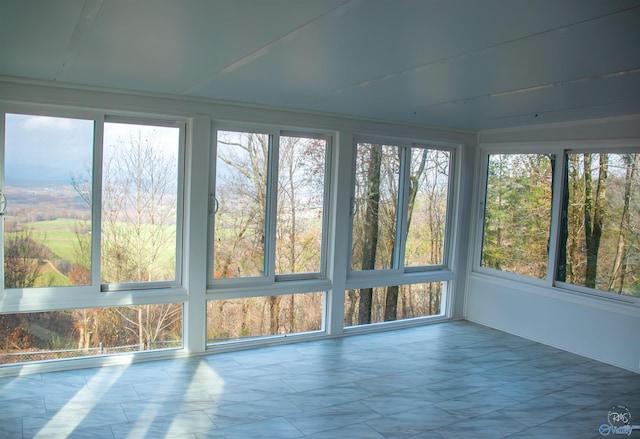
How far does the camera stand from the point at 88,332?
416 cm

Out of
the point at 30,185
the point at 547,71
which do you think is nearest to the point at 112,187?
the point at 30,185

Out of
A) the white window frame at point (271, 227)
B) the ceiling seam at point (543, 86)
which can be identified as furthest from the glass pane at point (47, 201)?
the ceiling seam at point (543, 86)

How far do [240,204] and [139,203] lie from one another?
0.90 metres

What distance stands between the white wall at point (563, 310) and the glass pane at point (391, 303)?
0.43 metres

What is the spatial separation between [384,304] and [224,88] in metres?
3.09

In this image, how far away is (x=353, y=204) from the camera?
5195 millimetres

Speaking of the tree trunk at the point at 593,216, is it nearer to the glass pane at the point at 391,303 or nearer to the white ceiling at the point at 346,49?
the white ceiling at the point at 346,49

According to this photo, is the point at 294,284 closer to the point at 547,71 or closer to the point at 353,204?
the point at 353,204

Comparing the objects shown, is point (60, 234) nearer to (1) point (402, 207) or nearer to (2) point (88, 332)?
(2) point (88, 332)

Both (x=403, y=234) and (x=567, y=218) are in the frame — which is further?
(x=403, y=234)

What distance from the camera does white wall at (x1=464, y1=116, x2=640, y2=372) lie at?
4.53 m

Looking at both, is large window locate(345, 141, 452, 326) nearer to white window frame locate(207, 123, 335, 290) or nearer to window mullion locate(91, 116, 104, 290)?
white window frame locate(207, 123, 335, 290)

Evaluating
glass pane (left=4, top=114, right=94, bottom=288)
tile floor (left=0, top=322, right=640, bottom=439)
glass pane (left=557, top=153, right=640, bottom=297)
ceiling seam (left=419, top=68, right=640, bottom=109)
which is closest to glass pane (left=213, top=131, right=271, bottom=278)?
tile floor (left=0, top=322, right=640, bottom=439)

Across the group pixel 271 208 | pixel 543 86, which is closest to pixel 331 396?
pixel 271 208
